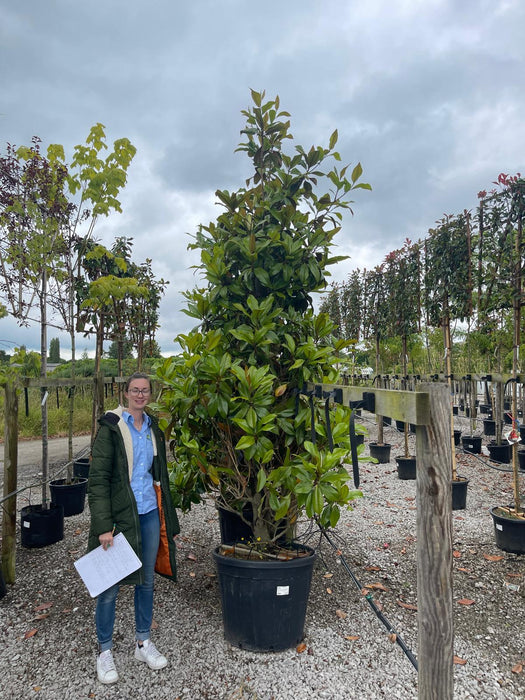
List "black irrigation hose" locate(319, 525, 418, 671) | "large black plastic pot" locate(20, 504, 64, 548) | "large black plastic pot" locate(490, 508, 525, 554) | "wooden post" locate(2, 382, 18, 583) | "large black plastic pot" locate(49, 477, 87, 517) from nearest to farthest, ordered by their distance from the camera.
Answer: "black irrigation hose" locate(319, 525, 418, 671) < "wooden post" locate(2, 382, 18, 583) < "large black plastic pot" locate(490, 508, 525, 554) < "large black plastic pot" locate(20, 504, 64, 548) < "large black plastic pot" locate(49, 477, 87, 517)

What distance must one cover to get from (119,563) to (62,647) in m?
0.94

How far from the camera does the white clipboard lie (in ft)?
8.46

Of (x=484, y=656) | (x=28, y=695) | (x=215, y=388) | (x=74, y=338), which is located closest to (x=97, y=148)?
(x=74, y=338)

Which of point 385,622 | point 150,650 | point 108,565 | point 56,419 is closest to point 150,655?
point 150,650

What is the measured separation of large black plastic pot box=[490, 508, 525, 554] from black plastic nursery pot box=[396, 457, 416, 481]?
2843mm

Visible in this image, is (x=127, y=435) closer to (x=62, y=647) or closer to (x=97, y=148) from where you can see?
(x=62, y=647)

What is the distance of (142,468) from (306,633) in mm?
1578

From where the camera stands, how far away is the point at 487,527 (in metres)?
5.14

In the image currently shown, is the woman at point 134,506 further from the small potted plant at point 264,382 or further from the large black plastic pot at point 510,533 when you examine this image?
the large black plastic pot at point 510,533

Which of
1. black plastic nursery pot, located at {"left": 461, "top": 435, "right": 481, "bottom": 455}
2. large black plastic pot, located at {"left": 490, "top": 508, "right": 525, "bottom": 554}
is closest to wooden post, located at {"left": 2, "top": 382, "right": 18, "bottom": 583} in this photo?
large black plastic pot, located at {"left": 490, "top": 508, "right": 525, "bottom": 554}

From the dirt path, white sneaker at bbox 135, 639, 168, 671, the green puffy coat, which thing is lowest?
white sneaker at bbox 135, 639, 168, 671

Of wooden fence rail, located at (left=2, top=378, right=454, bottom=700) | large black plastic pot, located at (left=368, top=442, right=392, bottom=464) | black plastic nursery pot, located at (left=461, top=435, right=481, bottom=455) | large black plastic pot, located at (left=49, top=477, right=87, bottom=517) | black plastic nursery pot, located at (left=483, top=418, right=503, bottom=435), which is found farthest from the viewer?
black plastic nursery pot, located at (left=483, top=418, right=503, bottom=435)

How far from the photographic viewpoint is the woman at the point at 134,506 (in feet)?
8.77

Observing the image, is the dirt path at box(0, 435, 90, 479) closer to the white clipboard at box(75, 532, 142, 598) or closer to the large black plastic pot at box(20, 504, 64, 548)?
the large black plastic pot at box(20, 504, 64, 548)
